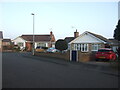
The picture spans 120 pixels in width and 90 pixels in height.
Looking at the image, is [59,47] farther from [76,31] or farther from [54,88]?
[54,88]

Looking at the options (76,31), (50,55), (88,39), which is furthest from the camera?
(76,31)

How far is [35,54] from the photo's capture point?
25.3 metres

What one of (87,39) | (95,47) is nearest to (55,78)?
(95,47)

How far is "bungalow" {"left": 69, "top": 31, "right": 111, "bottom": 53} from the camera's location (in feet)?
84.0

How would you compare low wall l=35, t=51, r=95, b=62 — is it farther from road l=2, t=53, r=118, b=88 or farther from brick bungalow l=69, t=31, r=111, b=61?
brick bungalow l=69, t=31, r=111, b=61

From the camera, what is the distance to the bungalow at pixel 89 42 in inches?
1008

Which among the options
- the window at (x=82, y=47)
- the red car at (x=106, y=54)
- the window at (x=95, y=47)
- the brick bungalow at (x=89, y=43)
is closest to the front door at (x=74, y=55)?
the red car at (x=106, y=54)

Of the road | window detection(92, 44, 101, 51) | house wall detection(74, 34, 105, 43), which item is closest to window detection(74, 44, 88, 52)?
house wall detection(74, 34, 105, 43)

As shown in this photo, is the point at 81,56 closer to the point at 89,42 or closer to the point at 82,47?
the point at 89,42

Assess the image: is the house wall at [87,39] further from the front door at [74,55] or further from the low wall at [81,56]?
the front door at [74,55]

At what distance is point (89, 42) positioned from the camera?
2692 centimetres

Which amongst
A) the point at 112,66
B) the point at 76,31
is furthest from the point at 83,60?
the point at 76,31

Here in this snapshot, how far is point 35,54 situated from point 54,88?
65.1ft

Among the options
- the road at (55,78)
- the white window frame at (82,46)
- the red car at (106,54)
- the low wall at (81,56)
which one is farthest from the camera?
the white window frame at (82,46)
